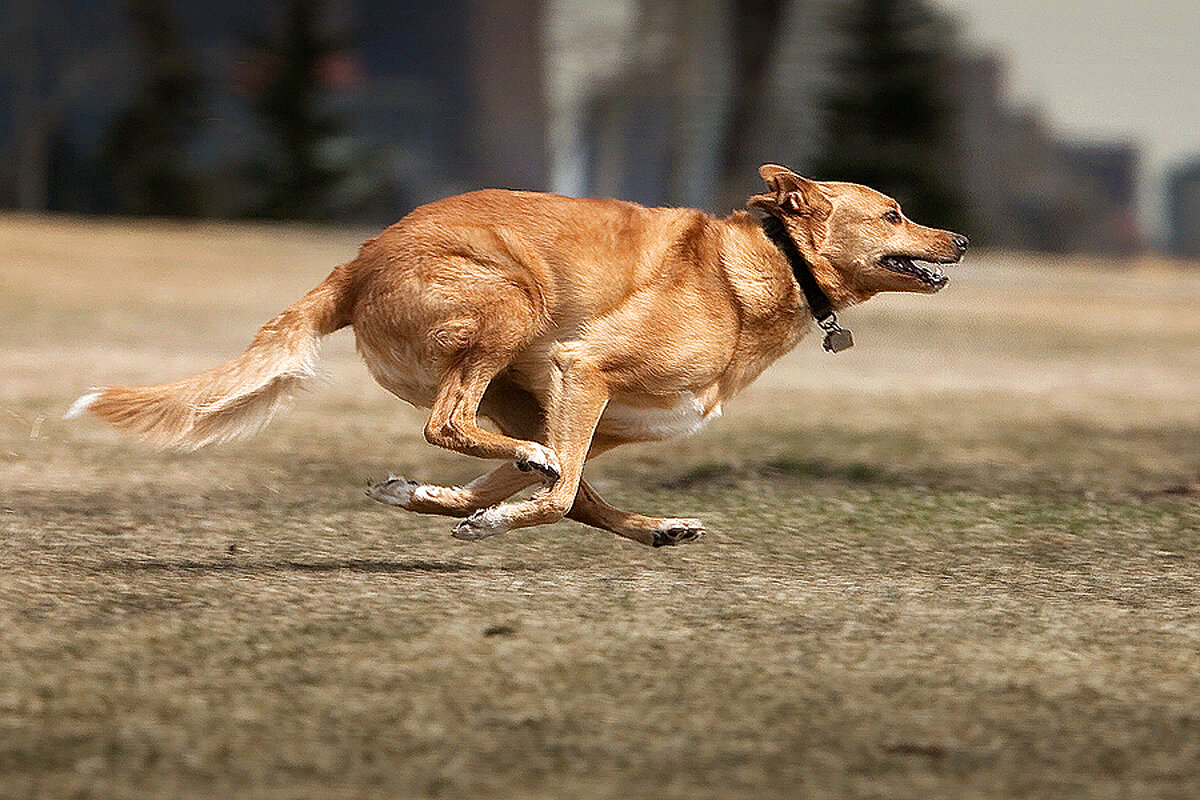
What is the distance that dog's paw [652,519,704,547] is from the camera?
15.0 feet

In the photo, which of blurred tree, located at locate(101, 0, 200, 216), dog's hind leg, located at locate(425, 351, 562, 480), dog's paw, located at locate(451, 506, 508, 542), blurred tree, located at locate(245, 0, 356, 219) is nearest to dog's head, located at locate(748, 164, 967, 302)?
dog's hind leg, located at locate(425, 351, 562, 480)

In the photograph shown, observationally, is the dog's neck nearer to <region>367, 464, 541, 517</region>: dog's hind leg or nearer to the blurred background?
<region>367, 464, 541, 517</region>: dog's hind leg

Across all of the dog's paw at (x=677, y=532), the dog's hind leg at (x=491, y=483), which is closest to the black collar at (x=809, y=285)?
the dog's paw at (x=677, y=532)

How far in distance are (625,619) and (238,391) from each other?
133cm

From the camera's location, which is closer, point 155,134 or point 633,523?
point 633,523

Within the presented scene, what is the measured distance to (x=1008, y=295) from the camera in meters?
17.3

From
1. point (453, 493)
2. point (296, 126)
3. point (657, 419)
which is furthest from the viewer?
point (296, 126)

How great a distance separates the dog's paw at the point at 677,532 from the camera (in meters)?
4.56

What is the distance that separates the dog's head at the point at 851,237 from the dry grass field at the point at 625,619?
857 mm

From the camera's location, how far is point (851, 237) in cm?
463

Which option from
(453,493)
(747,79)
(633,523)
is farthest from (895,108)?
(453,493)

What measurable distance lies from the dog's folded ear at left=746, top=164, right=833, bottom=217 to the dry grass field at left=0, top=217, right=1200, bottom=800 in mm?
A: 1055

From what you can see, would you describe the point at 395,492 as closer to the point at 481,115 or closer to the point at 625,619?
the point at 625,619

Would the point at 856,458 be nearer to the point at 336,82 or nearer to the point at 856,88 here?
the point at 856,88
